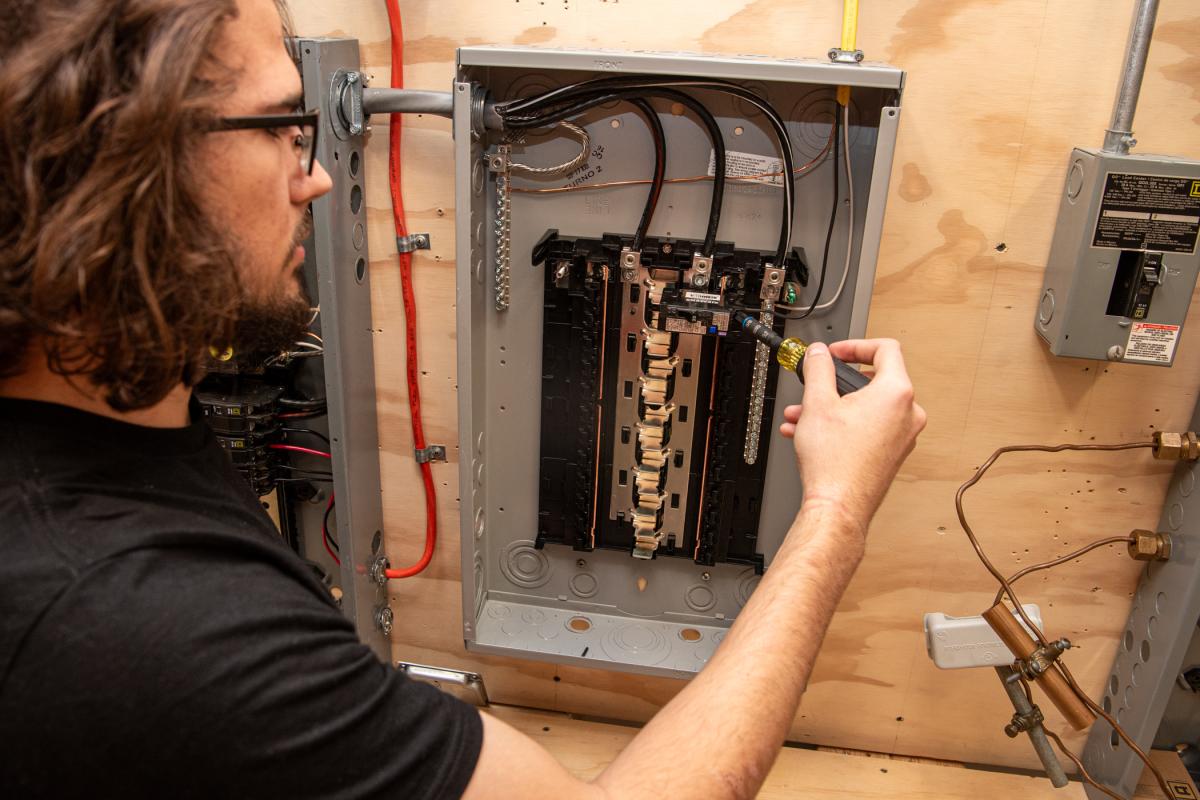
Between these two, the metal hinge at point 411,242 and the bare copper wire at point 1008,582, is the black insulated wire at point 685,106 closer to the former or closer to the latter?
the metal hinge at point 411,242

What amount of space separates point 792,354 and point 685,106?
0.41 m

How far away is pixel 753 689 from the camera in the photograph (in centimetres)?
71

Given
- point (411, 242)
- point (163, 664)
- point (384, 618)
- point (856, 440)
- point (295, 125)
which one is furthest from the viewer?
point (384, 618)

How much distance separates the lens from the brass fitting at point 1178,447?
124cm

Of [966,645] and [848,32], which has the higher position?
[848,32]

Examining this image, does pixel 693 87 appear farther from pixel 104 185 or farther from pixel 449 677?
pixel 449 677

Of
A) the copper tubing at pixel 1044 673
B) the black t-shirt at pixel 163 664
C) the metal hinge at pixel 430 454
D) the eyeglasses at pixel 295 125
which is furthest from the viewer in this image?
the metal hinge at pixel 430 454

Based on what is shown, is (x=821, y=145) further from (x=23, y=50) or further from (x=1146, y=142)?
(x=23, y=50)

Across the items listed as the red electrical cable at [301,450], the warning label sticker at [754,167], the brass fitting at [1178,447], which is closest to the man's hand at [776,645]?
the warning label sticker at [754,167]

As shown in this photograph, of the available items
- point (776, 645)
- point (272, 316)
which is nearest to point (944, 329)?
point (776, 645)

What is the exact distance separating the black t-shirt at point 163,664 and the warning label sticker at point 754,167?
2.73 feet

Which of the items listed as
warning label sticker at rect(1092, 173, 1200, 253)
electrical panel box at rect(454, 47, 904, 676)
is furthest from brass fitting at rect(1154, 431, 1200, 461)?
electrical panel box at rect(454, 47, 904, 676)

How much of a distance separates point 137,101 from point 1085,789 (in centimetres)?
169

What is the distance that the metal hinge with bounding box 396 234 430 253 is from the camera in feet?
4.34
